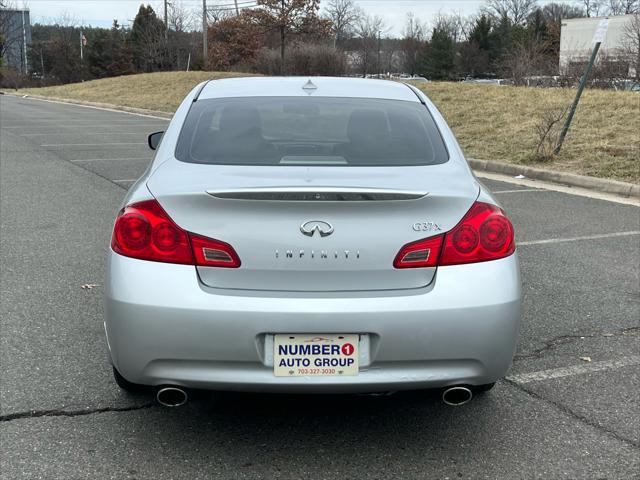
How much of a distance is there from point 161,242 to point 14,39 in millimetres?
75986

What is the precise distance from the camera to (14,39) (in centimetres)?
7031

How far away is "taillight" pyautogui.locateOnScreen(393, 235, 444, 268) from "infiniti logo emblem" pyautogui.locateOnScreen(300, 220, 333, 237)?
282mm

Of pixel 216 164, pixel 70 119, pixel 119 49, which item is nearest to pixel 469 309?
pixel 216 164

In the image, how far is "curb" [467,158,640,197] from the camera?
10.0m

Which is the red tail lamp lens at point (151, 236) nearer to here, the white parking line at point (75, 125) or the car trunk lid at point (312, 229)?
the car trunk lid at point (312, 229)

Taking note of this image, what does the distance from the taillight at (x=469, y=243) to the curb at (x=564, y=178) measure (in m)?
7.77

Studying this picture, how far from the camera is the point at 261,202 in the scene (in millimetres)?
2771

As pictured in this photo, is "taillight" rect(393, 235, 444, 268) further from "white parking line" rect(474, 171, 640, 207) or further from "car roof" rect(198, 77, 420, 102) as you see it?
Answer: "white parking line" rect(474, 171, 640, 207)

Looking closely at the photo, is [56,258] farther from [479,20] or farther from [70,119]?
[479,20]

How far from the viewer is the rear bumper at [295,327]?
8.83ft

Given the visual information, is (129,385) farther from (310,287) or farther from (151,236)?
(310,287)

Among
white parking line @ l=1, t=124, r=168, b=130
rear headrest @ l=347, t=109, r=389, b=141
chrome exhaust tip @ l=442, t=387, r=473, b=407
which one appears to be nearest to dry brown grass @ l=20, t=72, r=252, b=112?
white parking line @ l=1, t=124, r=168, b=130

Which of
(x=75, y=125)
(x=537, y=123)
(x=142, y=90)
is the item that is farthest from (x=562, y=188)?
(x=142, y=90)

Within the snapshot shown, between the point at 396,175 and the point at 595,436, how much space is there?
146cm
